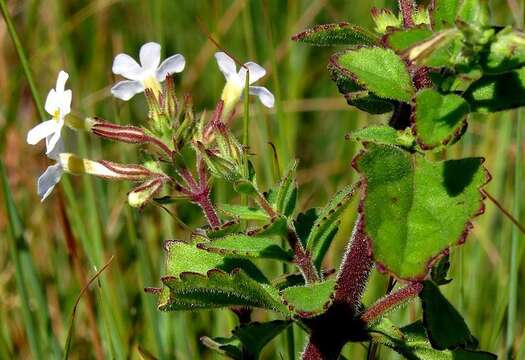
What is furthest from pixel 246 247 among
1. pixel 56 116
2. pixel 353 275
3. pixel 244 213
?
pixel 56 116

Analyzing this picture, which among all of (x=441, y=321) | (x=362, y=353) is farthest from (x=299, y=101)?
(x=441, y=321)

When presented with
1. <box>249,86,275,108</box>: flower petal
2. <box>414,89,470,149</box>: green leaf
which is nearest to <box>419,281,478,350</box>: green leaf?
<box>414,89,470,149</box>: green leaf

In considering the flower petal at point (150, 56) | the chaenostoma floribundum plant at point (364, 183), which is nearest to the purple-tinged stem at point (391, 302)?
the chaenostoma floribundum plant at point (364, 183)

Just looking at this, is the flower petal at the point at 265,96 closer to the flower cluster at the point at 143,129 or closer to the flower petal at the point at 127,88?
the flower cluster at the point at 143,129

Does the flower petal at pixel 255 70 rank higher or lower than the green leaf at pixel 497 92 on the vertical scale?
higher

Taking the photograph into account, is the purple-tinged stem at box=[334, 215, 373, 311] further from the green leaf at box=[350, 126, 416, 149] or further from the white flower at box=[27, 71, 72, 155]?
the white flower at box=[27, 71, 72, 155]

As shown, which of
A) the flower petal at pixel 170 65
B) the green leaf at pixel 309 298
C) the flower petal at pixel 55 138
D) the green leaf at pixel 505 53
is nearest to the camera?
the green leaf at pixel 505 53

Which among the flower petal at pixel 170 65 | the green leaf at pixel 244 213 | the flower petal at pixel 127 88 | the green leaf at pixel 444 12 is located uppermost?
the flower petal at pixel 170 65
